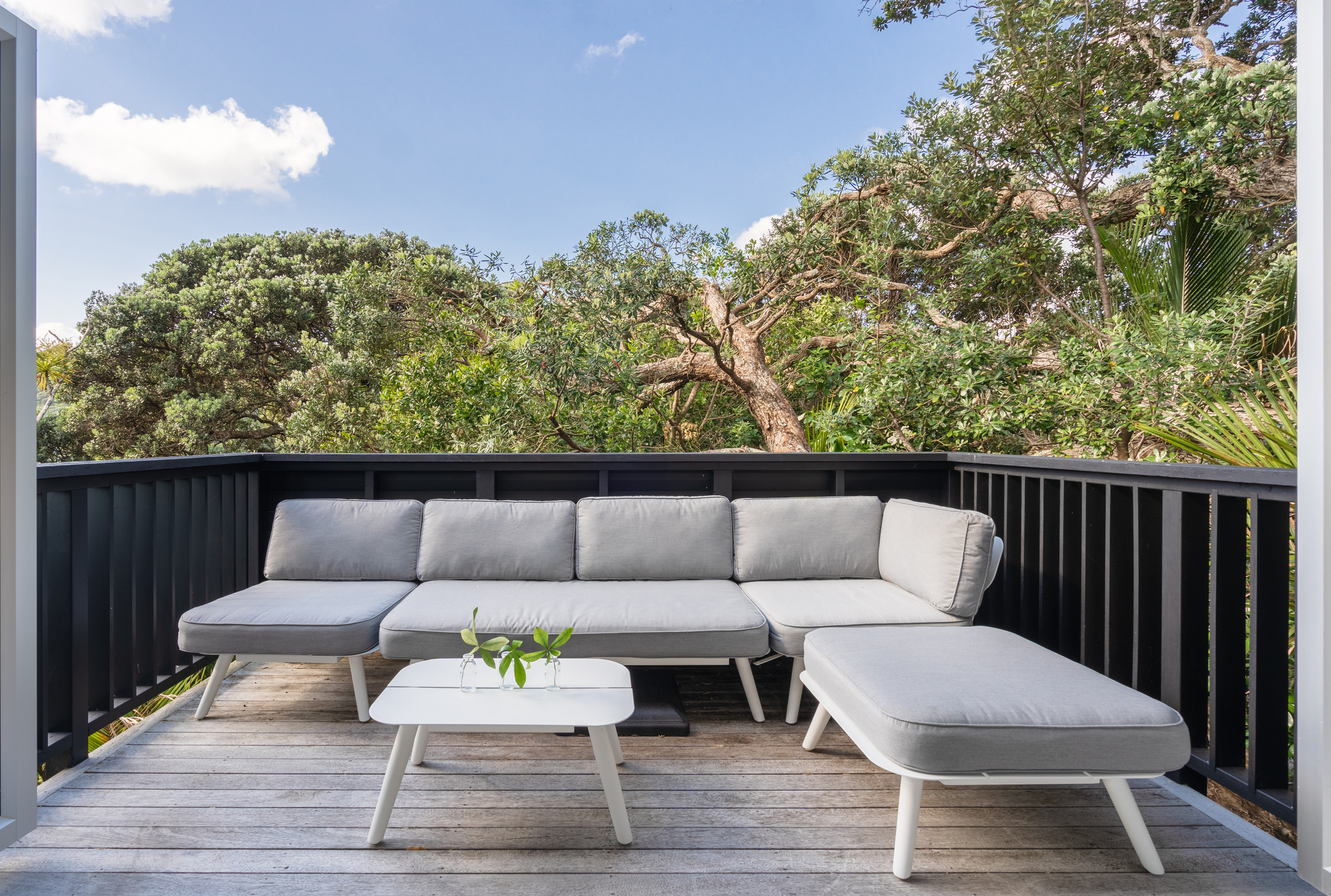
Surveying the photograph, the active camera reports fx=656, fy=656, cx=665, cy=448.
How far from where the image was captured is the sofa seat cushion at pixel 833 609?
90.4 inches

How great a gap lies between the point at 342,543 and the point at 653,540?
1.37 meters

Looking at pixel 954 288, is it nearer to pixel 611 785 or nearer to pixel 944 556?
pixel 944 556

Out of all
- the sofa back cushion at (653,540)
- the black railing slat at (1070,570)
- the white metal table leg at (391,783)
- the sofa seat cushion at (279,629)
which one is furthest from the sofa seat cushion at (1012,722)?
the sofa seat cushion at (279,629)

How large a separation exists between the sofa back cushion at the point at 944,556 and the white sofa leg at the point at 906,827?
A: 1015mm

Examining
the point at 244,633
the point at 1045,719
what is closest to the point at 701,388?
the point at 244,633

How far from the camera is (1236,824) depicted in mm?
1708

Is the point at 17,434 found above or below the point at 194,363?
below

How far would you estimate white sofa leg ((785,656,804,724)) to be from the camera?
2328mm

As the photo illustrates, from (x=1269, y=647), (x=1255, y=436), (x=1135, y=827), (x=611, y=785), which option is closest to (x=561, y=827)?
(x=611, y=785)

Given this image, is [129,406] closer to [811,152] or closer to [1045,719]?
[811,152]

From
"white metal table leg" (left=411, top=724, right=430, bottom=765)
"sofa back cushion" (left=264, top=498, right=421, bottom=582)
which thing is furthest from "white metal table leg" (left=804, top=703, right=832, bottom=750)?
"sofa back cushion" (left=264, top=498, right=421, bottom=582)

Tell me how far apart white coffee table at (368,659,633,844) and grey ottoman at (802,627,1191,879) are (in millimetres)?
620

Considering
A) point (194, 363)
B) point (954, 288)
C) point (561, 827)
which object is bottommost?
point (561, 827)

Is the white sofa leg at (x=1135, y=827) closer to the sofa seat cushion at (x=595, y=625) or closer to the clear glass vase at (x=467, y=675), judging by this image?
the sofa seat cushion at (x=595, y=625)
